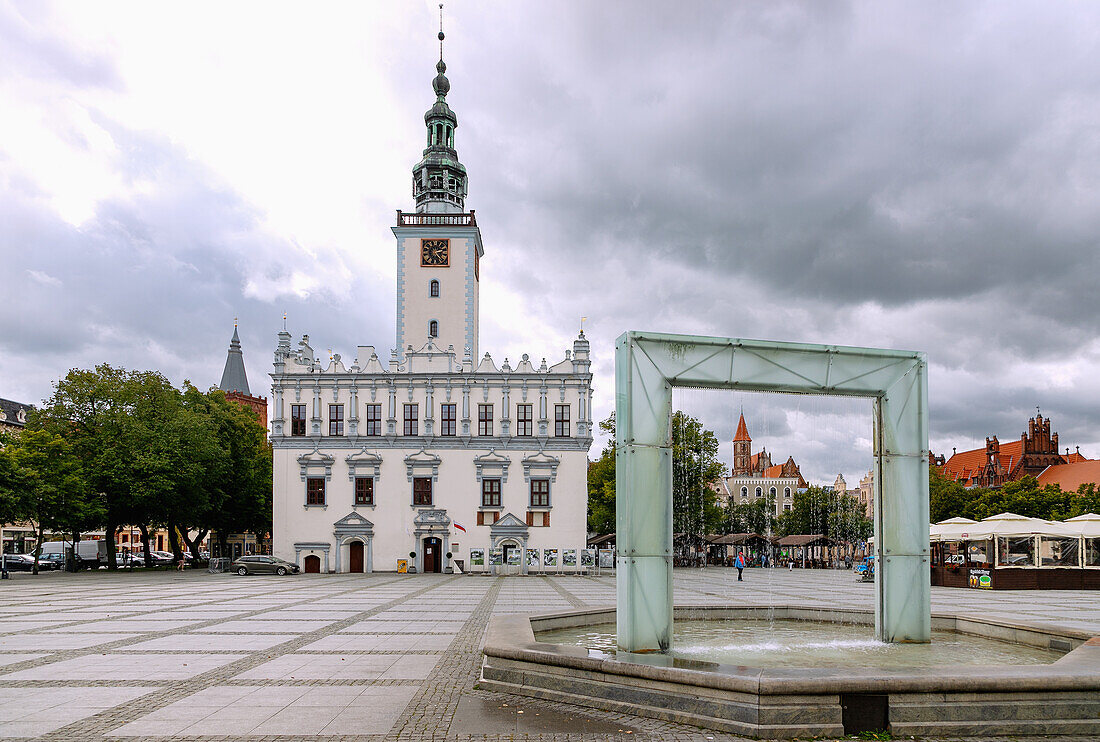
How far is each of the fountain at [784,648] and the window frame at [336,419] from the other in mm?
39670

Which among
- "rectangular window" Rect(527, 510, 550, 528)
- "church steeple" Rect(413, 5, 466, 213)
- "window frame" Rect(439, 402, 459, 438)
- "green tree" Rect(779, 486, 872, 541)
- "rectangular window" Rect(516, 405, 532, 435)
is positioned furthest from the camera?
"green tree" Rect(779, 486, 872, 541)

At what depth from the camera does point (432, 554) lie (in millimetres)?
51938

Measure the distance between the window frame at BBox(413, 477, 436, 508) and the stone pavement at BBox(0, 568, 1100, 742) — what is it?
23421mm

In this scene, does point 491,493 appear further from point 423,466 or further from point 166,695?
point 166,695

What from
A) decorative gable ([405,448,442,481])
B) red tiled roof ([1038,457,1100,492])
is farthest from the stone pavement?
red tiled roof ([1038,457,1100,492])

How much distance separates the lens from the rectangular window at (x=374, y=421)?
176ft

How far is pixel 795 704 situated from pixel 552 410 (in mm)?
44098

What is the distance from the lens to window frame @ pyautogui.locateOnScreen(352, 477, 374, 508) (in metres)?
52.4

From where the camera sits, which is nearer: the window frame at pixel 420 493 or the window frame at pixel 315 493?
the window frame at pixel 420 493

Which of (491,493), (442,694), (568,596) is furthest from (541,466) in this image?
(442,694)

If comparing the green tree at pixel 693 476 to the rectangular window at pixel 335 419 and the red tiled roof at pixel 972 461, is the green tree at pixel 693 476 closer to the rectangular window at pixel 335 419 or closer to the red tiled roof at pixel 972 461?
the rectangular window at pixel 335 419

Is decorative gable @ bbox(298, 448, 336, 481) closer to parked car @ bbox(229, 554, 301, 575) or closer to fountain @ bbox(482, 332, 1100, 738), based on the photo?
parked car @ bbox(229, 554, 301, 575)

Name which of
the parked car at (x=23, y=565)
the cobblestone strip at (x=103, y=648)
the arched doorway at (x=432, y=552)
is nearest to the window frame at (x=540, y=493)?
the arched doorway at (x=432, y=552)

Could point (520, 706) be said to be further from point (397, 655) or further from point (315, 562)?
point (315, 562)
